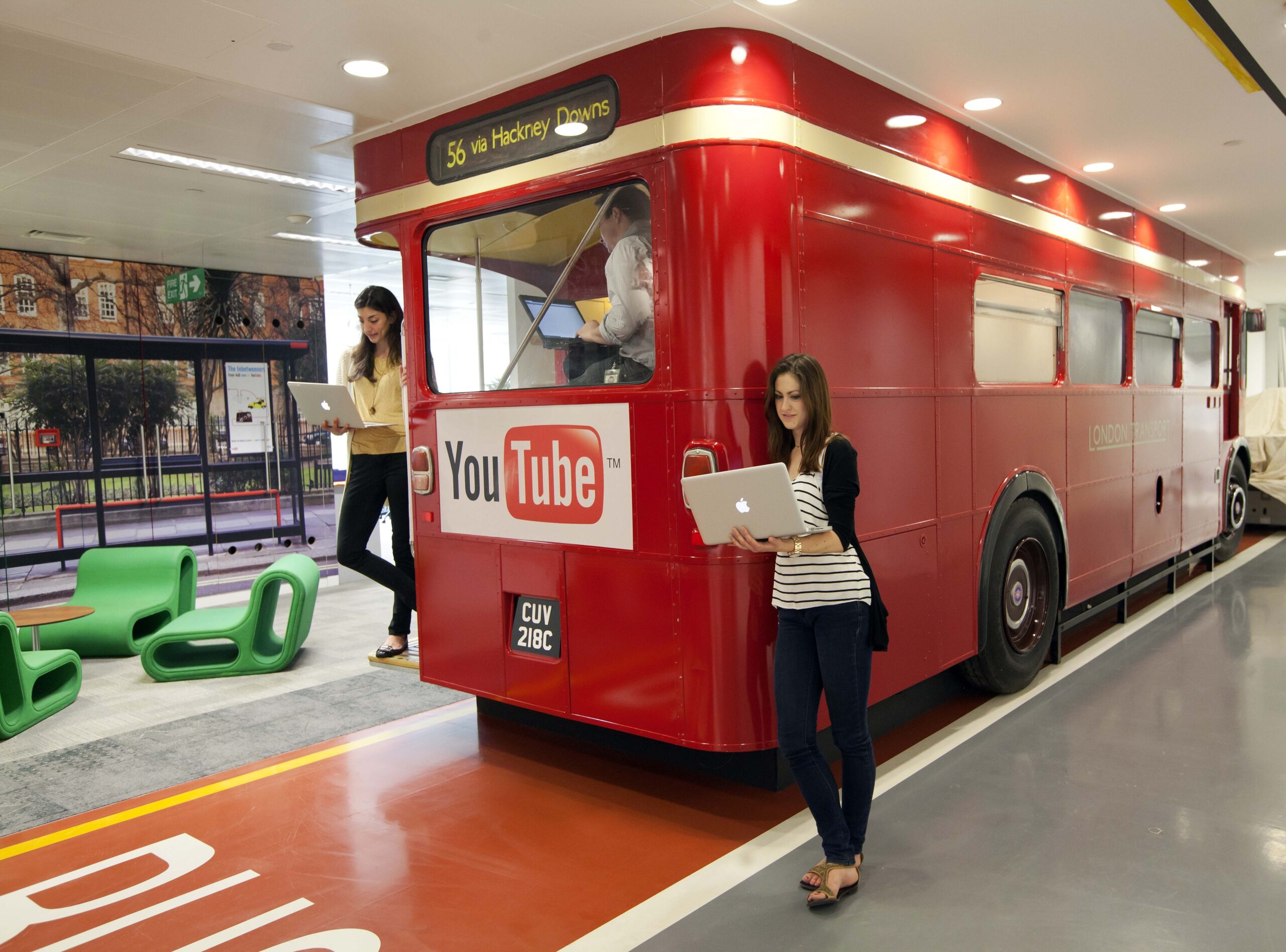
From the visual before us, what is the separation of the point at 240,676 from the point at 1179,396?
273 inches

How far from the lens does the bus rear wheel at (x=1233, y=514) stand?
855cm

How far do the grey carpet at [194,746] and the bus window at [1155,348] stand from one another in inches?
198

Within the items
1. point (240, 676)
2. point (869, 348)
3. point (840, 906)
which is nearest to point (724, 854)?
point (840, 906)

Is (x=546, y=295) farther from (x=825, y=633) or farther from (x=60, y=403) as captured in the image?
(x=60, y=403)

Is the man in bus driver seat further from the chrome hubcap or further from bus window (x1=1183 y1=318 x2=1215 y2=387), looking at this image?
Answer: bus window (x1=1183 y1=318 x2=1215 y2=387)

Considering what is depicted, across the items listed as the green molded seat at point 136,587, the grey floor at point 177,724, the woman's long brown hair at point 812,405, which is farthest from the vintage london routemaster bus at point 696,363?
the green molded seat at point 136,587

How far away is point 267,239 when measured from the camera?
7.08 metres

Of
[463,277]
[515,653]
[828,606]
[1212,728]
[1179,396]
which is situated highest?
[463,277]

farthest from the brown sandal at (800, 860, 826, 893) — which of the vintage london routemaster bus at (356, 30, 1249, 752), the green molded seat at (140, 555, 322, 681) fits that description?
the green molded seat at (140, 555, 322, 681)

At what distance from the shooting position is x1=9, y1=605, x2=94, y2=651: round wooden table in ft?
17.4

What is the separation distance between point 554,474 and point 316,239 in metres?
4.33

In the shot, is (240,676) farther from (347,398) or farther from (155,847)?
(155,847)

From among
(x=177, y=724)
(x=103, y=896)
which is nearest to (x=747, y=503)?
(x=103, y=896)

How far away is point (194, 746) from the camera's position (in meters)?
4.41
